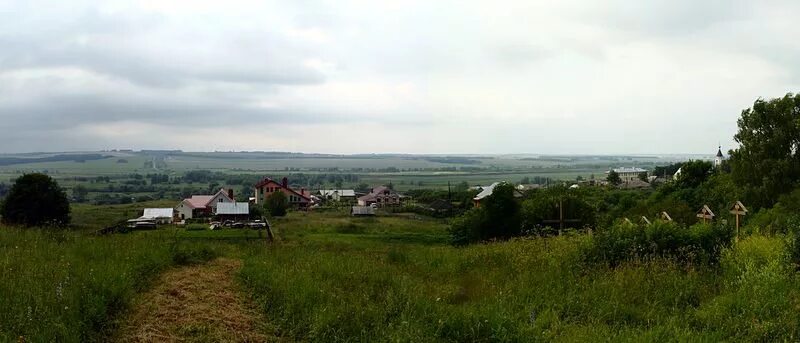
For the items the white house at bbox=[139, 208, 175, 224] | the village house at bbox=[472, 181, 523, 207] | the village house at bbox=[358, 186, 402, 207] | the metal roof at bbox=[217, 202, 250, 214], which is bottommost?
the village house at bbox=[358, 186, 402, 207]

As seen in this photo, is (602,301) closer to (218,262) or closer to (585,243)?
(585,243)

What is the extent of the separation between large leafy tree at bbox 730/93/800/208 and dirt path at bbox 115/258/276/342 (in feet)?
96.8

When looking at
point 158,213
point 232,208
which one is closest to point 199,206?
point 158,213

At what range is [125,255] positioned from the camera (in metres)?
8.03

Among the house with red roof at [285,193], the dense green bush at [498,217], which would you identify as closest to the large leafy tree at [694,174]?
the dense green bush at [498,217]

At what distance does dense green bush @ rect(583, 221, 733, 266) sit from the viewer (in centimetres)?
871

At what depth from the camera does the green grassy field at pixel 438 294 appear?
5477 mm

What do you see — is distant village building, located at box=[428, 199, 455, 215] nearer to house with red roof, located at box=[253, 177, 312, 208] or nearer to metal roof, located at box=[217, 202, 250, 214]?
metal roof, located at box=[217, 202, 250, 214]

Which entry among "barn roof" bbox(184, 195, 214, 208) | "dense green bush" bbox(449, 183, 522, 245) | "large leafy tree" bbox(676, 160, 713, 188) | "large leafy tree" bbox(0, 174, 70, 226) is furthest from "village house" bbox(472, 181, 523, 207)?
"barn roof" bbox(184, 195, 214, 208)

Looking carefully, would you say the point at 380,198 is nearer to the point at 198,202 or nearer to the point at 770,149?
the point at 198,202

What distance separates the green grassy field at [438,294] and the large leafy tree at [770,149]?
74.0ft

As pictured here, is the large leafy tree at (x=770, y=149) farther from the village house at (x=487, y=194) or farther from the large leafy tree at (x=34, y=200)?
the large leafy tree at (x=34, y=200)

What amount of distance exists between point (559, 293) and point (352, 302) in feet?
10.2

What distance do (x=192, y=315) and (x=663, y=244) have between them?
7437mm
